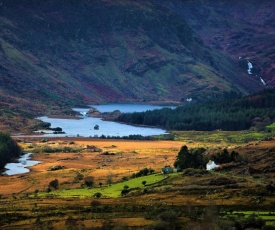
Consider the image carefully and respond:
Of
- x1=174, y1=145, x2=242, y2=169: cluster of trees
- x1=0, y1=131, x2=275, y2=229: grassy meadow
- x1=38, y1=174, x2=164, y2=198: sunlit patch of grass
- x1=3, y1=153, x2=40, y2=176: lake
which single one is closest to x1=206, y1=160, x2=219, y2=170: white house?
x1=174, y1=145, x2=242, y2=169: cluster of trees

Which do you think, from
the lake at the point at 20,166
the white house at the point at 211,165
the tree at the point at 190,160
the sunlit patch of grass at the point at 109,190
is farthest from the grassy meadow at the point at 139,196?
the tree at the point at 190,160

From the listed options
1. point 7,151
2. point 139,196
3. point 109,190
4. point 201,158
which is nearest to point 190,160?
point 201,158

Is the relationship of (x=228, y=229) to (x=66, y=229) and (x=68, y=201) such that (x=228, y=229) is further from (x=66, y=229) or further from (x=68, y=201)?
(x=68, y=201)

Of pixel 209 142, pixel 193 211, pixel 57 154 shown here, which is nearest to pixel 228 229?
pixel 193 211

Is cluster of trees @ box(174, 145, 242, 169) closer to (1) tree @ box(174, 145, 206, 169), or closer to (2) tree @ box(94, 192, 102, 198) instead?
(1) tree @ box(174, 145, 206, 169)

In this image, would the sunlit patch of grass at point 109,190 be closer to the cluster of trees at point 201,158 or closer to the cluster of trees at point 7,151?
the cluster of trees at point 201,158
